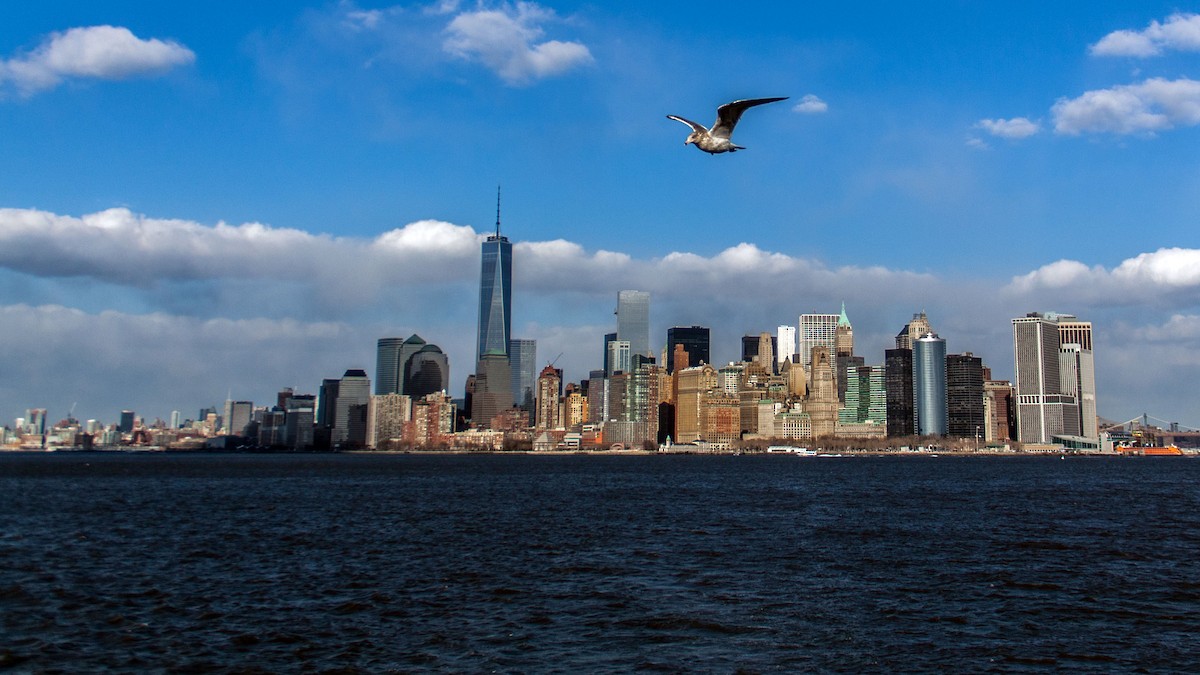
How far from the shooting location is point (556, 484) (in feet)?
389

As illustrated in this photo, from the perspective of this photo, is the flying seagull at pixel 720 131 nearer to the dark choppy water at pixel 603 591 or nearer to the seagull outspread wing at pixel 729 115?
the seagull outspread wing at pixel 729 115

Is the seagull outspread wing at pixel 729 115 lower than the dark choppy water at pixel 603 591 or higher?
higher

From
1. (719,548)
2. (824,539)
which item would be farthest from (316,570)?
(824,539)

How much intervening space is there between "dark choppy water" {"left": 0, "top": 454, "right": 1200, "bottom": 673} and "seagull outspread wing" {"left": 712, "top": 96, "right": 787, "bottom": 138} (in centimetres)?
1353

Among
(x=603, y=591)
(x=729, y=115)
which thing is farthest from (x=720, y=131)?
(x=603, y=591)

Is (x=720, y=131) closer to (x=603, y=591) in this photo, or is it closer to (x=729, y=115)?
(x=729, y=115)

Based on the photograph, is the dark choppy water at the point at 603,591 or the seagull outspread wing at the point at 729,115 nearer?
the seagull outspread wing at the point at 729,115

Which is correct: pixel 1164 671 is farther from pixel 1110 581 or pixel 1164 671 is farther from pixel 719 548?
pixel 719 548

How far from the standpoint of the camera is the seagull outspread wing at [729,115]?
22.0m

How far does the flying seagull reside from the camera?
2294 centimetres

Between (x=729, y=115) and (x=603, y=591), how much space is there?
19.2 meters

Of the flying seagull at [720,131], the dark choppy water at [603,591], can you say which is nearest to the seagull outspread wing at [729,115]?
the flying seagull at [720,131]

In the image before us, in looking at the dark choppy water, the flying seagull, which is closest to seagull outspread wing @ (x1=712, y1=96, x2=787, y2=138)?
the flying seagull

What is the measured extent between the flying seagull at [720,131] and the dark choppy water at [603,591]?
13179mm
